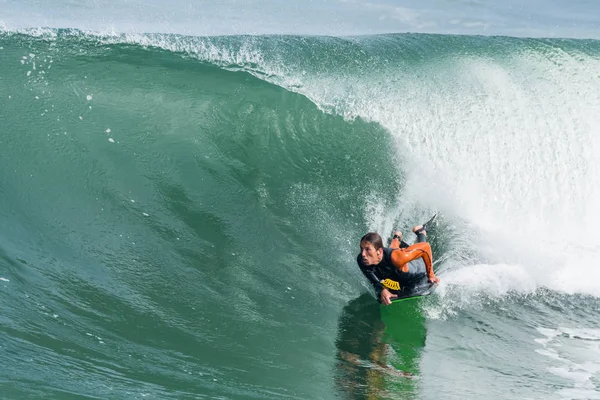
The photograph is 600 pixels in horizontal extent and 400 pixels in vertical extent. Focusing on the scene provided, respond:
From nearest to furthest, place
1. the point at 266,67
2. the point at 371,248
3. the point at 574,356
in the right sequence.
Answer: the point at 371,248, the point at 574,356, the point at 266,67

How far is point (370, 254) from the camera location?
7430 mm

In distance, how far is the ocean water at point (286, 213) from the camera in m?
6.55

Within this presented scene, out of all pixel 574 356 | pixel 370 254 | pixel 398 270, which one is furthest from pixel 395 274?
pixel 574 356

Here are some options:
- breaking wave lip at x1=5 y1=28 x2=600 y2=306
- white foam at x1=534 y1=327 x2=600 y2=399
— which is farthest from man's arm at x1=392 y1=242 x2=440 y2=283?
breaking wave lip at x1=5 y1=28 x2=600 y2=306

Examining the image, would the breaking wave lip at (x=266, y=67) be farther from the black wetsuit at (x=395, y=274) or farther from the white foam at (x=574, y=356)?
the black wetsuit at (x=395, y=274)

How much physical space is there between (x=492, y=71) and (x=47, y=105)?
9.31 meters

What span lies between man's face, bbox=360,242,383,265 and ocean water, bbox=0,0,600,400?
0.91 metres

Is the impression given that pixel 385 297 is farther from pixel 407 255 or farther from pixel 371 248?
pixel 371 248

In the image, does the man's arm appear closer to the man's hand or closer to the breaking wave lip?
the man's hand

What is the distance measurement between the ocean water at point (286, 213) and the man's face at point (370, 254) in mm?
915

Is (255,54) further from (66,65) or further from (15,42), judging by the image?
(15,42)

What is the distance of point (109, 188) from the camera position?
9531 mm

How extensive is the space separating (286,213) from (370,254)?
9.87 ft


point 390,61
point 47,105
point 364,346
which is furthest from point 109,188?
point 390,61
